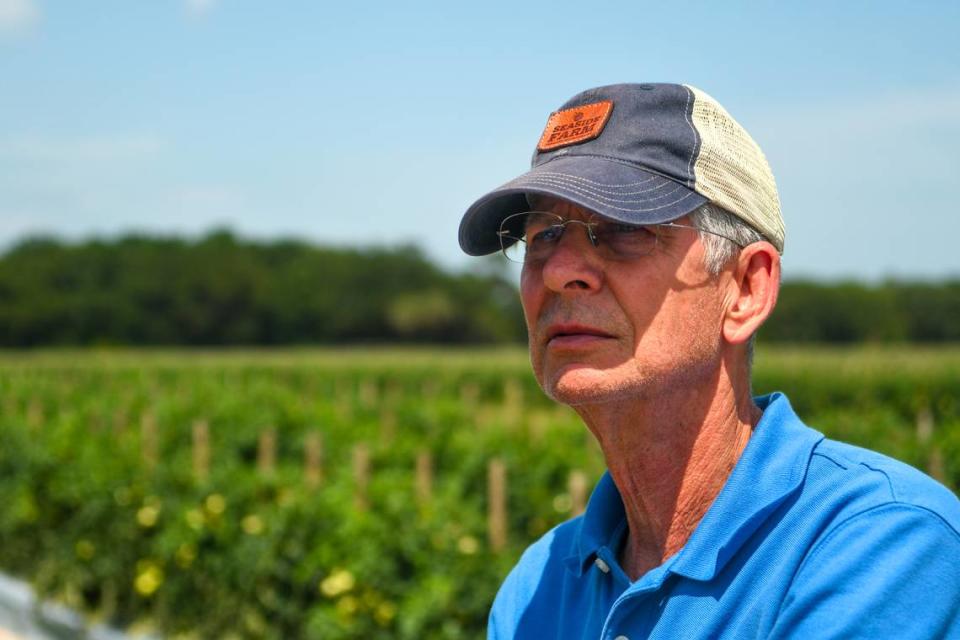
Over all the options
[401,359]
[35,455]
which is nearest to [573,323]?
[35,455]

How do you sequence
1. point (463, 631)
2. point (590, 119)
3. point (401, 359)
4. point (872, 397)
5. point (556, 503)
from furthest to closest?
point (401, 359) < point (872, 397) < point (556, 503) < point (463, 631) < point (590, 119)

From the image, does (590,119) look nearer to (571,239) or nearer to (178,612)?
(571,239)

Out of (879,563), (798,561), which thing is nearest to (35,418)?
(798,561)

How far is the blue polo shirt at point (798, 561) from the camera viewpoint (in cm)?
124

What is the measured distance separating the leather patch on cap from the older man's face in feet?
0.62

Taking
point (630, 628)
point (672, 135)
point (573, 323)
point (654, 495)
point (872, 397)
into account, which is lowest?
point (872, 397)

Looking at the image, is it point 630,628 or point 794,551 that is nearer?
point 794,551

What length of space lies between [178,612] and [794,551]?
6.29 metres

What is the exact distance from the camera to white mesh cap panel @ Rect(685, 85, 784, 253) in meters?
1.54

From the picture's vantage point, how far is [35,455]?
8.89 m

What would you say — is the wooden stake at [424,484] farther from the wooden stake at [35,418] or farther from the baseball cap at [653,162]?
the wooden stake at [35,418]

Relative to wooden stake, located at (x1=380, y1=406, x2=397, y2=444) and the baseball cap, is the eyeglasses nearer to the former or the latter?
the baseball cap

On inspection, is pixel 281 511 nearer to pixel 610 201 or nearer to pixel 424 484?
pixel 424 484

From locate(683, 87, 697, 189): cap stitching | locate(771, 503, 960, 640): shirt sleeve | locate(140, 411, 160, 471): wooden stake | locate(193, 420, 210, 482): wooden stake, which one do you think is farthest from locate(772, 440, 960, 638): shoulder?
locate(140, 411, 160, 471): wooden stake
